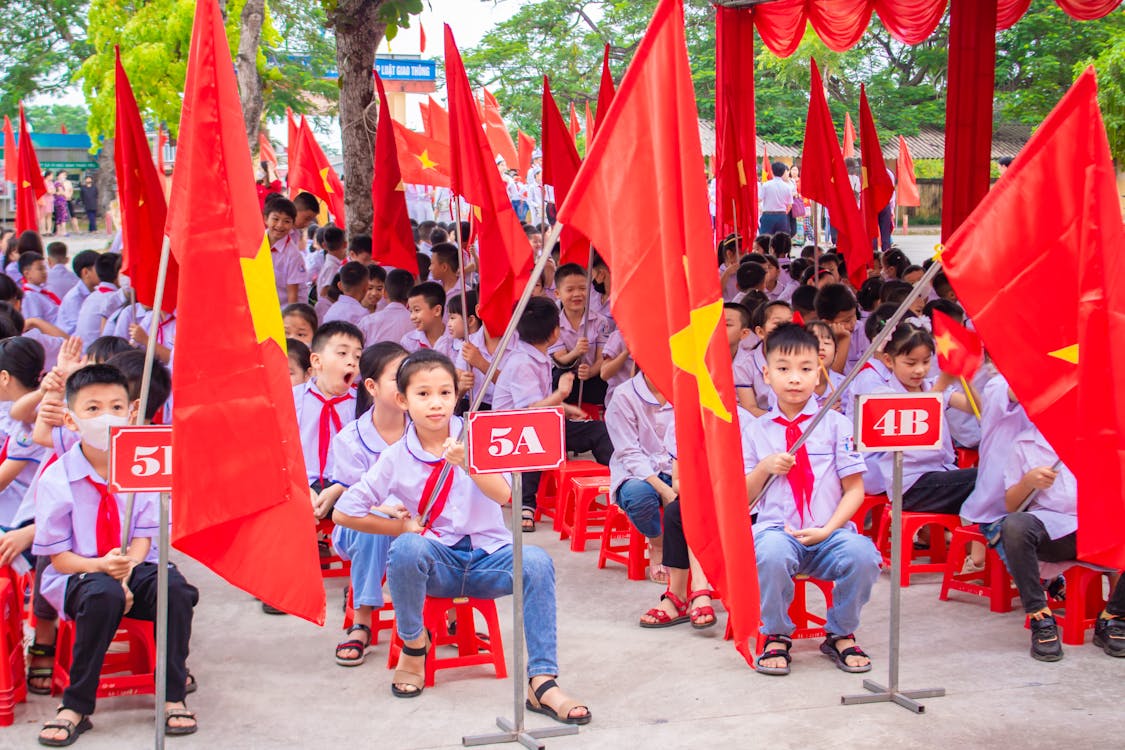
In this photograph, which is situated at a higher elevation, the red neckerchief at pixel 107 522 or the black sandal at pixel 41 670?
the red neckerchief at pixel 107 522

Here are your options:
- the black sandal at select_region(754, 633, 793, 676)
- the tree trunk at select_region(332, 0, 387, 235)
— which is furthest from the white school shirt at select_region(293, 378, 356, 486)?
the tree trunk at select_region(332, 0, 387, 235)

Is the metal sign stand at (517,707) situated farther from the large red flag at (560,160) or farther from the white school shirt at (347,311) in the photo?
the large red flag at (560,160)

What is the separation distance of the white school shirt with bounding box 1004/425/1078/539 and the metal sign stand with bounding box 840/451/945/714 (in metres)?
0.92

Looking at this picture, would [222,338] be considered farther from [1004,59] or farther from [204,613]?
[1004,59]

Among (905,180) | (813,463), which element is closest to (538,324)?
(813,463)

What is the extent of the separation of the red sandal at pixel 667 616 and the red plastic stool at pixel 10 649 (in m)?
2.30

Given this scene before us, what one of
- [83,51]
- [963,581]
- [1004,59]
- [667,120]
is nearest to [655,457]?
[963,581]

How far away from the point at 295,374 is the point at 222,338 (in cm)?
263

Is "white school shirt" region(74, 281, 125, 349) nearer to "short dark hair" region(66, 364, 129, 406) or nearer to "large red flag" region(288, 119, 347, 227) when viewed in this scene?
"large red flag" region(288, 119, 347, 227)

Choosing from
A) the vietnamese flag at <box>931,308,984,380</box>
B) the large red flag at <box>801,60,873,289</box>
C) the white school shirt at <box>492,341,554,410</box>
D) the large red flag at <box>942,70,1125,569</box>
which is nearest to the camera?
the large red flag at <box>942,70,1125,569</box>

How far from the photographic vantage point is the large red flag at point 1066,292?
3850mm

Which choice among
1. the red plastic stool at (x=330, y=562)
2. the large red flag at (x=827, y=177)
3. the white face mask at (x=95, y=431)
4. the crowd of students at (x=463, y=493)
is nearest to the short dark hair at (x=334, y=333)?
the crowd of students at (x=463, y=493)

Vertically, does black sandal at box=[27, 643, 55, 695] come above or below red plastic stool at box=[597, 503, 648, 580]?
below

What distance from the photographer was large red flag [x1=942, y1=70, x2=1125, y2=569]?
3850 millimetres
